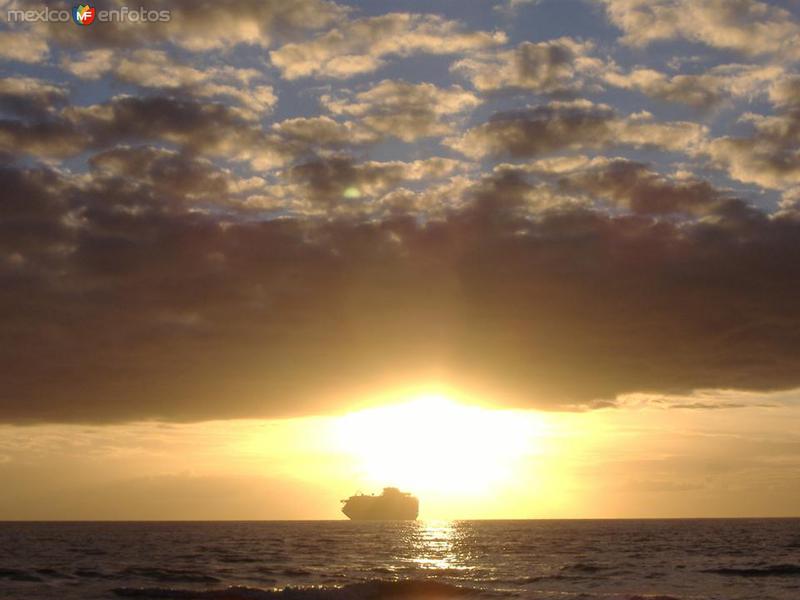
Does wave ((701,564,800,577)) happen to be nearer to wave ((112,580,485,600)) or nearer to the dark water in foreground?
the dark water in foreground

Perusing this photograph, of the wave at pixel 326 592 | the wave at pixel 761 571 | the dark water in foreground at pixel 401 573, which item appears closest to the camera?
the wave at pixel 326 592

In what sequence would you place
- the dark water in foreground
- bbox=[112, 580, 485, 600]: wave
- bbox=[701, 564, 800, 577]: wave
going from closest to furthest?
1. bbox=[112, 580, 485, 600]: wave
2. the dark water in foreground
3. bbox=[701, 564, 800, 577]: wave

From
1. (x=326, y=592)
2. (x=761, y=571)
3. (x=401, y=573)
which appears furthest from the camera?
(x=761, y=571)

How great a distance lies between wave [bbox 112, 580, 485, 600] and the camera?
4644 centimetres

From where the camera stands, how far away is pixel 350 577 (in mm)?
59250

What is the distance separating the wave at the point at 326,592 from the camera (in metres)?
46.4

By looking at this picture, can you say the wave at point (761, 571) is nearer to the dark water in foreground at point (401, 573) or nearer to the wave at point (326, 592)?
the dark water in foreground at point (401, 573)

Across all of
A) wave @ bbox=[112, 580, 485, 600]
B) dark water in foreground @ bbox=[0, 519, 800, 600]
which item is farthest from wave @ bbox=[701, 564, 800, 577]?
wave @ bbox=[112, 580, 485, 600]

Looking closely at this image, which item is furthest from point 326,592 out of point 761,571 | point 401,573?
point 761,571

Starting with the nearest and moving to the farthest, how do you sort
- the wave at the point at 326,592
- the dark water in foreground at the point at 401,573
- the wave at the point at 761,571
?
the wave at the point at 326,592 → the dark water in foreground at the point at 401,573 → the wave at the point at 761,571

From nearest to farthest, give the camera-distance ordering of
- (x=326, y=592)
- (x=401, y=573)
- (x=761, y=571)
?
(x=326, y=592) → (x=401, y=573) → (x=761, y=571)

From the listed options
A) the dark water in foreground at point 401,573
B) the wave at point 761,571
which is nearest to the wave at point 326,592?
the dark water in foreground at point 401,573

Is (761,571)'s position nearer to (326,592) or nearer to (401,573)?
(401,573)

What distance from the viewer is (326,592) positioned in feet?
154
